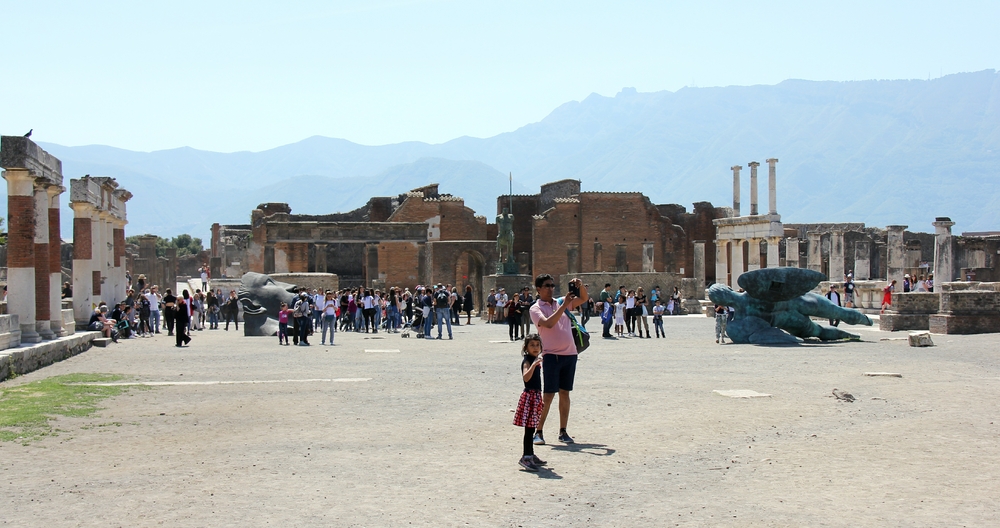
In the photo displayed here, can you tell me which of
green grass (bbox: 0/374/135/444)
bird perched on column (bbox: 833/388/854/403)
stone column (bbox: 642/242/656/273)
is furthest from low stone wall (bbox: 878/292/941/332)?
stone column (bbox: 642/242/656/273)

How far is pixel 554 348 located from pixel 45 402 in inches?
271

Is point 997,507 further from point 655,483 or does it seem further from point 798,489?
point 655,483

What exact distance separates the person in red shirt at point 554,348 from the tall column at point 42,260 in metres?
13.9

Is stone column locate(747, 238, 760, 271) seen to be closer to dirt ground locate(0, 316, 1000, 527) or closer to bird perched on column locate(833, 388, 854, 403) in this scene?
dirt ground locate(0, 316, 1000, 527)

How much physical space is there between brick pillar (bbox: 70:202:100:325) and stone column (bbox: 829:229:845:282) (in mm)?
30583

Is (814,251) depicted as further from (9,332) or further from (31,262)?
(9,332)

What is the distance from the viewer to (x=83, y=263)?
25.5 meters

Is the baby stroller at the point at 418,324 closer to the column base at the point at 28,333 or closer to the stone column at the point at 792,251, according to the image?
the column base at the point at 28,333

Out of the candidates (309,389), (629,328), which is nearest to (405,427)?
(309,389)

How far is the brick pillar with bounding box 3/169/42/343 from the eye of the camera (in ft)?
60.0

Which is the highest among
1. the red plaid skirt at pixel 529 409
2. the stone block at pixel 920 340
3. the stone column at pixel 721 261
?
the stone column at pixel 721 261

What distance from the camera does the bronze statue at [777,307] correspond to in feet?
73.2

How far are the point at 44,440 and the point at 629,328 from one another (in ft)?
60.0

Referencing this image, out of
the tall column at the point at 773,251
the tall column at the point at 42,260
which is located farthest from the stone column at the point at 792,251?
the tall column at the point at 42,260
